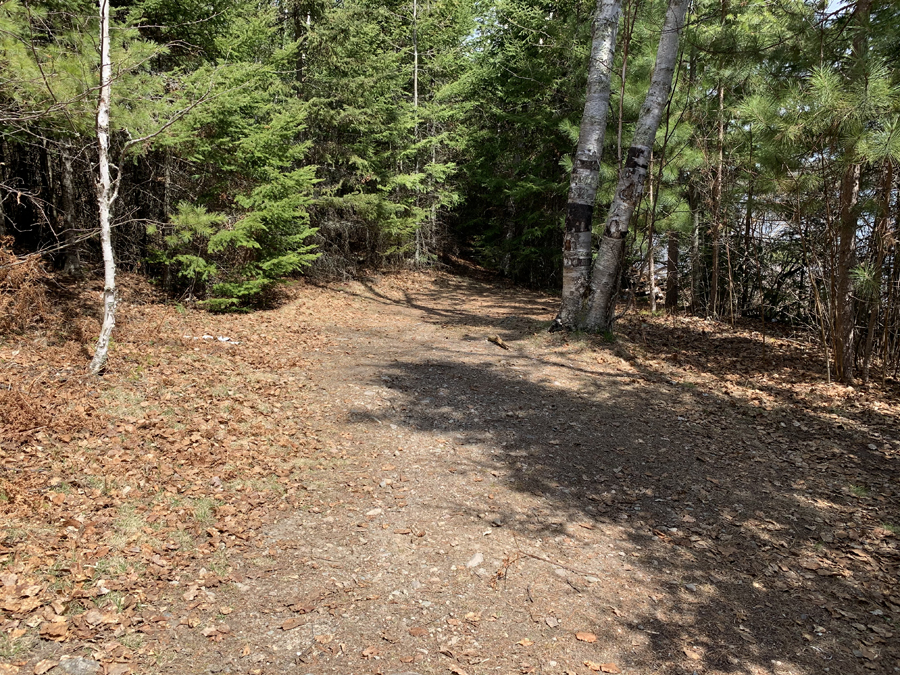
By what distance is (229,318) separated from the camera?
398 inches

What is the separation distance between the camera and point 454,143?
57.9 feet

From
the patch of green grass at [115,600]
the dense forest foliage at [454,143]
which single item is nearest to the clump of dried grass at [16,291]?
the dense forest foliage at [454,143]

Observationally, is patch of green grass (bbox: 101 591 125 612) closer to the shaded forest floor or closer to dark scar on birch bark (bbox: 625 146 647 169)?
the shaded forest floor

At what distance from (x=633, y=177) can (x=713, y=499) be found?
5.60 metres

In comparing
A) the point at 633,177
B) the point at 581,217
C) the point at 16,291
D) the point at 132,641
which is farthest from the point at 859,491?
the point at 16,291

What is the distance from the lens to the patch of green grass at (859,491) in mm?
4973

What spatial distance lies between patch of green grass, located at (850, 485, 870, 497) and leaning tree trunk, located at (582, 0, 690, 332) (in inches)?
178

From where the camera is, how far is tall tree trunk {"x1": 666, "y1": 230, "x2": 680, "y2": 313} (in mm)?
14367

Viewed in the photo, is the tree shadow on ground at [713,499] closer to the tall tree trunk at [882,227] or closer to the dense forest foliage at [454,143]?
the tall tree trunk at [882,227]

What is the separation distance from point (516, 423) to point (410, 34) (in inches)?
590

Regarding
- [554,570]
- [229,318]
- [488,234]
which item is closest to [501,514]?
[554,570]

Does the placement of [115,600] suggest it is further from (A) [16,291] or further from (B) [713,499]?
(A) [16,291]

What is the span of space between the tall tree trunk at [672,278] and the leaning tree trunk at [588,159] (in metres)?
6.20

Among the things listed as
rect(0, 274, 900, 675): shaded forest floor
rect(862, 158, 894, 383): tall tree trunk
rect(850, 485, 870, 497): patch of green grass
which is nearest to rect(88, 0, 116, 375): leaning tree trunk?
rect(0, 274, 900, 675): shaded forest floor
